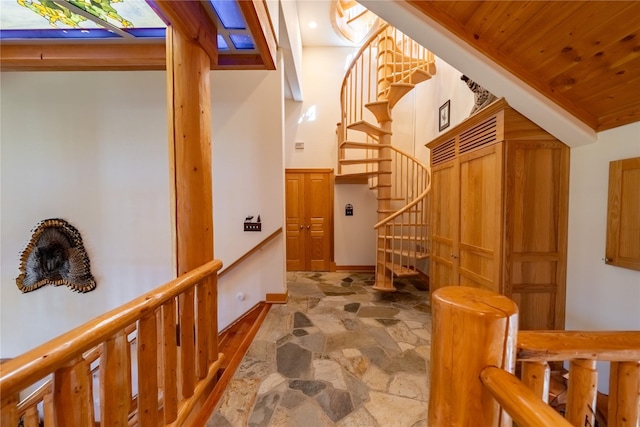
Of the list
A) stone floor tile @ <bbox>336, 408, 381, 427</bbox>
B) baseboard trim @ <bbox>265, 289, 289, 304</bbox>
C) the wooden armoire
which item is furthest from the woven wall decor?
the wooden armoire

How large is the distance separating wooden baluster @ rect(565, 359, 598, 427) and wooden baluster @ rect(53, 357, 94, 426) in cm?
153

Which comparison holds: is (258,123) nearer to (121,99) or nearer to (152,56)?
(152,56)

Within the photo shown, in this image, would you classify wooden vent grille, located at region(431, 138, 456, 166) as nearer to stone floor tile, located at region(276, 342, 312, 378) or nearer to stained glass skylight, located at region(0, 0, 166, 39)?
stone floor tile, located at region(276, 342, 312, 378)

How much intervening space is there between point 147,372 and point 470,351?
1399 mm

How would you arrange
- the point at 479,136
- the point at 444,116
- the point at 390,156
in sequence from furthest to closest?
1. the point at 390,156
2. the point at 444,116
3. the point at 479,136

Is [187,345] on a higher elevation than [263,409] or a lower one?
higher

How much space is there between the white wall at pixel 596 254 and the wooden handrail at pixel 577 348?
3.93ft

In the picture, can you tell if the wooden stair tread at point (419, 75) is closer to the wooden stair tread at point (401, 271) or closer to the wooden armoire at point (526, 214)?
the wooden armoire at point (526, 214)

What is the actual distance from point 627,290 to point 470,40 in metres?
1.70

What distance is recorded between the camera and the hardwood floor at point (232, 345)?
1525 millimetres

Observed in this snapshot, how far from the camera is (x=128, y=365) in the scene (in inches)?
42.1

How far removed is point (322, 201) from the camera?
14.9 ft

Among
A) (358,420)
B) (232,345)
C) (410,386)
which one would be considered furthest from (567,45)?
(232,345)

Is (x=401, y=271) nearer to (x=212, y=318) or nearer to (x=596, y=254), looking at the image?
(x=596, y=254)
